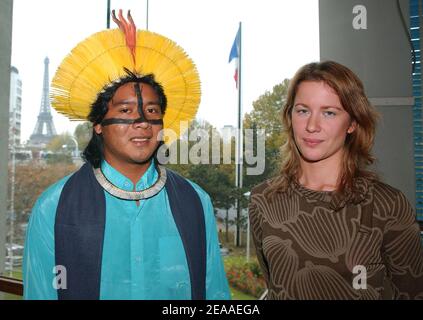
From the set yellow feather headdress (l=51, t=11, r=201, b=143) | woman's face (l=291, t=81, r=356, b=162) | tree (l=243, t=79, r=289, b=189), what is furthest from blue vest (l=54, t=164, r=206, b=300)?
tree (l=243, t=79, r=289, b=189)

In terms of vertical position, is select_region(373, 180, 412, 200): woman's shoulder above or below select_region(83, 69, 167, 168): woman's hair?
below

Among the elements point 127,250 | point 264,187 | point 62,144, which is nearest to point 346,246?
point 264,187

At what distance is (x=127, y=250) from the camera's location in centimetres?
136

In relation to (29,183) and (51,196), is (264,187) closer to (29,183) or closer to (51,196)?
(51,196)

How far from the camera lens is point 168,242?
55.1 inches

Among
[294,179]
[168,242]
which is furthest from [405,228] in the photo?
[168,242]

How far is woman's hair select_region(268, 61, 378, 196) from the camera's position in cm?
131

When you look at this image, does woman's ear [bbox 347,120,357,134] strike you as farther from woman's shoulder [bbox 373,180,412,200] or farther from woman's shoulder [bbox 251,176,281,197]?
woman's shoulder [bbox 251,176,281,197]

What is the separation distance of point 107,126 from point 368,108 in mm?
1053

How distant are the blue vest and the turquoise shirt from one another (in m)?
0.02

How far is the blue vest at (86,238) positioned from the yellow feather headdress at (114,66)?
0.30 m

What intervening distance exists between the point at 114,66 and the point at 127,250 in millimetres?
752

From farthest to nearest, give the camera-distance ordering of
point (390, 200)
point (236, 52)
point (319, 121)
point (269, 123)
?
point (236, 52), point (269, 123), point (319, 121), point (390, 200)
